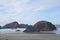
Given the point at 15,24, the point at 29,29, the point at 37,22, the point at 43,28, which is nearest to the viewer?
the point at 29,29

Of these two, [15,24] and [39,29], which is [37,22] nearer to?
[39,29]

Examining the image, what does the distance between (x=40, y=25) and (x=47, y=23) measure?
594 cm

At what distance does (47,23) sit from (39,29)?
10.3 metres

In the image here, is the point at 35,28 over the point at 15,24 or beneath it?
beneath

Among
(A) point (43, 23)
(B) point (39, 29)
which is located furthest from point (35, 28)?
(A) point (43, 23)

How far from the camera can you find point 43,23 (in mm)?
117750

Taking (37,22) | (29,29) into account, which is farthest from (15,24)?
(29,29)

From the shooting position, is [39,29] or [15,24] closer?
[39,29]

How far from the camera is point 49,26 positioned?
117062 mm

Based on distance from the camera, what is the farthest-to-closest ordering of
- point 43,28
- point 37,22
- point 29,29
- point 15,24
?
point 15,24, point 37,22, point 43,28, point 29,29

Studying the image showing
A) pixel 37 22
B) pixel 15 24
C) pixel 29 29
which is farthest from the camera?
pixel 15 24

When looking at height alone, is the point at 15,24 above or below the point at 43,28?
above

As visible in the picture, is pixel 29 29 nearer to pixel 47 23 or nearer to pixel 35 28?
pixel 35 28

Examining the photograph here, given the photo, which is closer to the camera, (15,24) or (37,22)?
(37,22)
